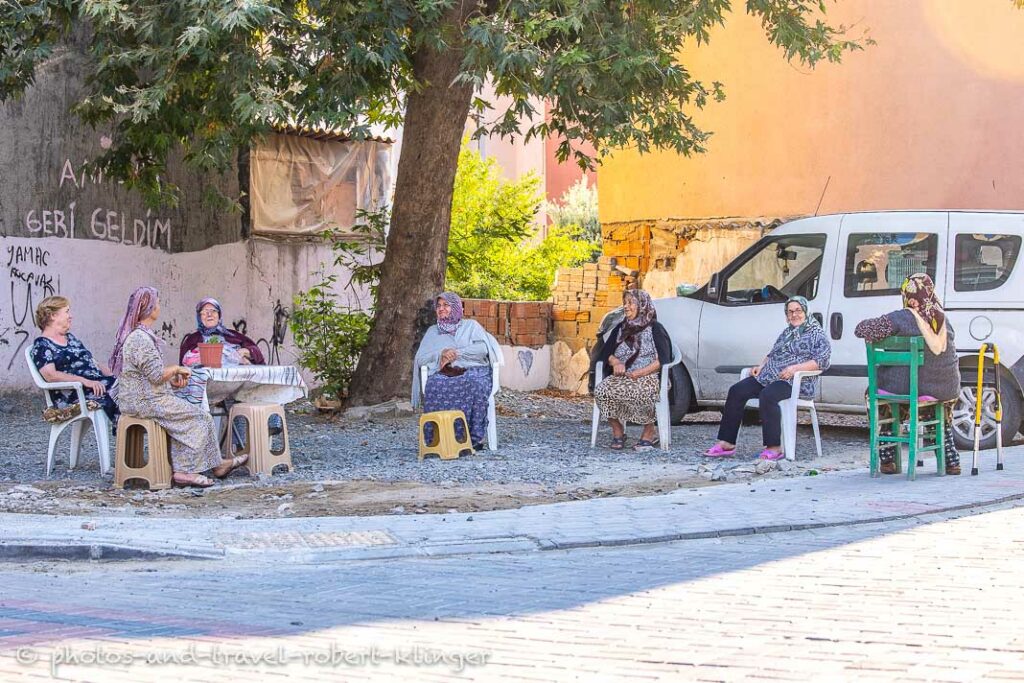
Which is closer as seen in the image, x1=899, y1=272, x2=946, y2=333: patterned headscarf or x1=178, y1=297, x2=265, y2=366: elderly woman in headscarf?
x1=899, y1=272, x2=946, y2=333: patterned headscarf

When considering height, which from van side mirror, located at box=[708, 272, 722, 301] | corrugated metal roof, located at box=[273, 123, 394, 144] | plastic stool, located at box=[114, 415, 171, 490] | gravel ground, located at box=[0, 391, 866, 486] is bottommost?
gravel ground, located at box=[0, 391, 866, 486]

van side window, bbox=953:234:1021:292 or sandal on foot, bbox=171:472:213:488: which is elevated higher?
van side window, bbox=953:234:1021:292

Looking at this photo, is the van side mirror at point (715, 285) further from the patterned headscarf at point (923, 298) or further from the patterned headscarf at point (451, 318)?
the patterned headscarf at point (923, 298)

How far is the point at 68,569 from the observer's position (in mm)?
7094

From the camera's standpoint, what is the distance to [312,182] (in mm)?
17828

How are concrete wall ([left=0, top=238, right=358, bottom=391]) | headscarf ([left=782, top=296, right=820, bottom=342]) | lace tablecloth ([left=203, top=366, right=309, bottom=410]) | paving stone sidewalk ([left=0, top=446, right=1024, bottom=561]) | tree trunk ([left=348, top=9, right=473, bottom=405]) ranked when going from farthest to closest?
concrete wall ([left=0, top=238, right=358, bottom=391]) → tree trunk ([left=348, top=9, right=473, bottom=405]) → headscarf ([left=782, top=296, right=820, bottom=342]) → lace tablecloth ([left=203, top=366, right=309, bottom=410]) → paving stone sidewalk ([left=0, top=446, right=1024, bottom=561])

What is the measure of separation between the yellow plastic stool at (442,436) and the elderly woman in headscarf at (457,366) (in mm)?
278

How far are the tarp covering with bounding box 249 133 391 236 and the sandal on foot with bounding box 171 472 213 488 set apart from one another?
24.6 ft

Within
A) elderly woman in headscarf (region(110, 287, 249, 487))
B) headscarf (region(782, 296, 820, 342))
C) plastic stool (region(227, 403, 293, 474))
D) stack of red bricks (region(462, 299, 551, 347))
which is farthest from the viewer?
stack of red bricks (region(462, 299, 551, 347))

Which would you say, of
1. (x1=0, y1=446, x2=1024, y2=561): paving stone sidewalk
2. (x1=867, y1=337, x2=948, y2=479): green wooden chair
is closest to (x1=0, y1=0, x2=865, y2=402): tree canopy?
(x1=867, y1=337, x2=948, y2=479): green wooden chair

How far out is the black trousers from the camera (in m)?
11.3

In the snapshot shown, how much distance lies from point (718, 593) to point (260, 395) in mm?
5028

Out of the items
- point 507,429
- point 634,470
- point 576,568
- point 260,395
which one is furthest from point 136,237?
point 576,568

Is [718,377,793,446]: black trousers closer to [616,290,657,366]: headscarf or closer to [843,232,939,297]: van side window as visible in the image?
[616,290,657,366]: headscarf
